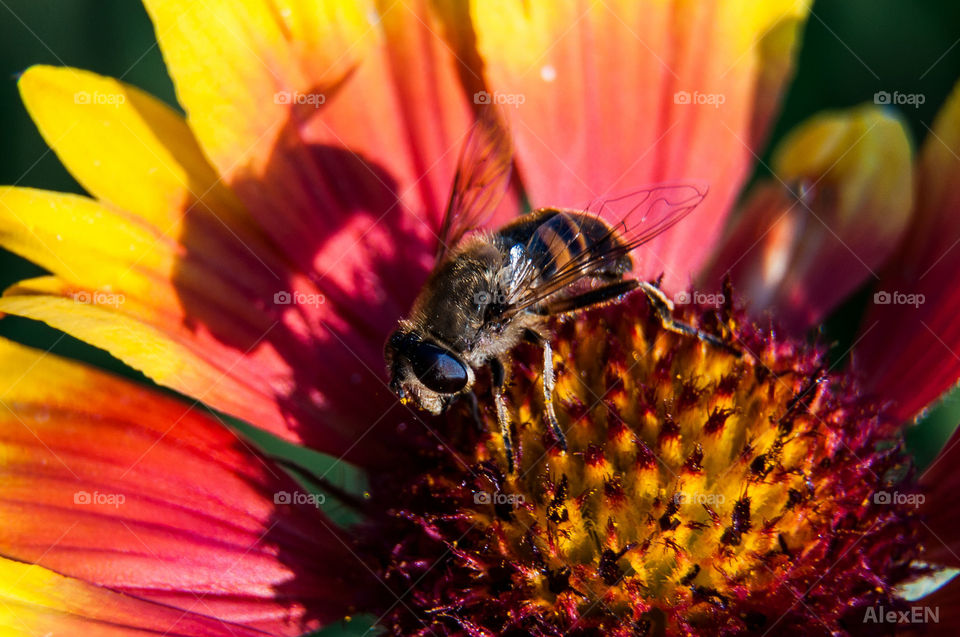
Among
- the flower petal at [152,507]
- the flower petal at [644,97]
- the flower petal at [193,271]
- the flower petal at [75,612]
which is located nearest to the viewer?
the flower petal at [75,612]

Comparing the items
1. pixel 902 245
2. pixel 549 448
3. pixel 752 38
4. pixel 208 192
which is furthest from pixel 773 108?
pixel 208 192

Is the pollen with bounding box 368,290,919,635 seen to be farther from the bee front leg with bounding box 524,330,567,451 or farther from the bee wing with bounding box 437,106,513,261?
the bee wing with bounding box 437,106,513,261

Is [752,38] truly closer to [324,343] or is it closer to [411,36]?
[411,36]

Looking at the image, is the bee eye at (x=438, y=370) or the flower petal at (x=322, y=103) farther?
the flower petal at (x=322, y=103)

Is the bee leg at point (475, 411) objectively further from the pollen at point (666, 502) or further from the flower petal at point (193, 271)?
the flower petal at point (193, 271)

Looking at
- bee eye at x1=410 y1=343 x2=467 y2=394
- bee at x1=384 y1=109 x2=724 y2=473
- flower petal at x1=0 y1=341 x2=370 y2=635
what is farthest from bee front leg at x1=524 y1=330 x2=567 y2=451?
flower petal at x1=0 y1=341 x2=370 y2=635

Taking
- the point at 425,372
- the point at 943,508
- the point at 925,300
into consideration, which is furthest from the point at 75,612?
the point at 925,300

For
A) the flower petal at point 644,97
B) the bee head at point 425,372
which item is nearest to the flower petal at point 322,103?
the flower petal at point 644,97
